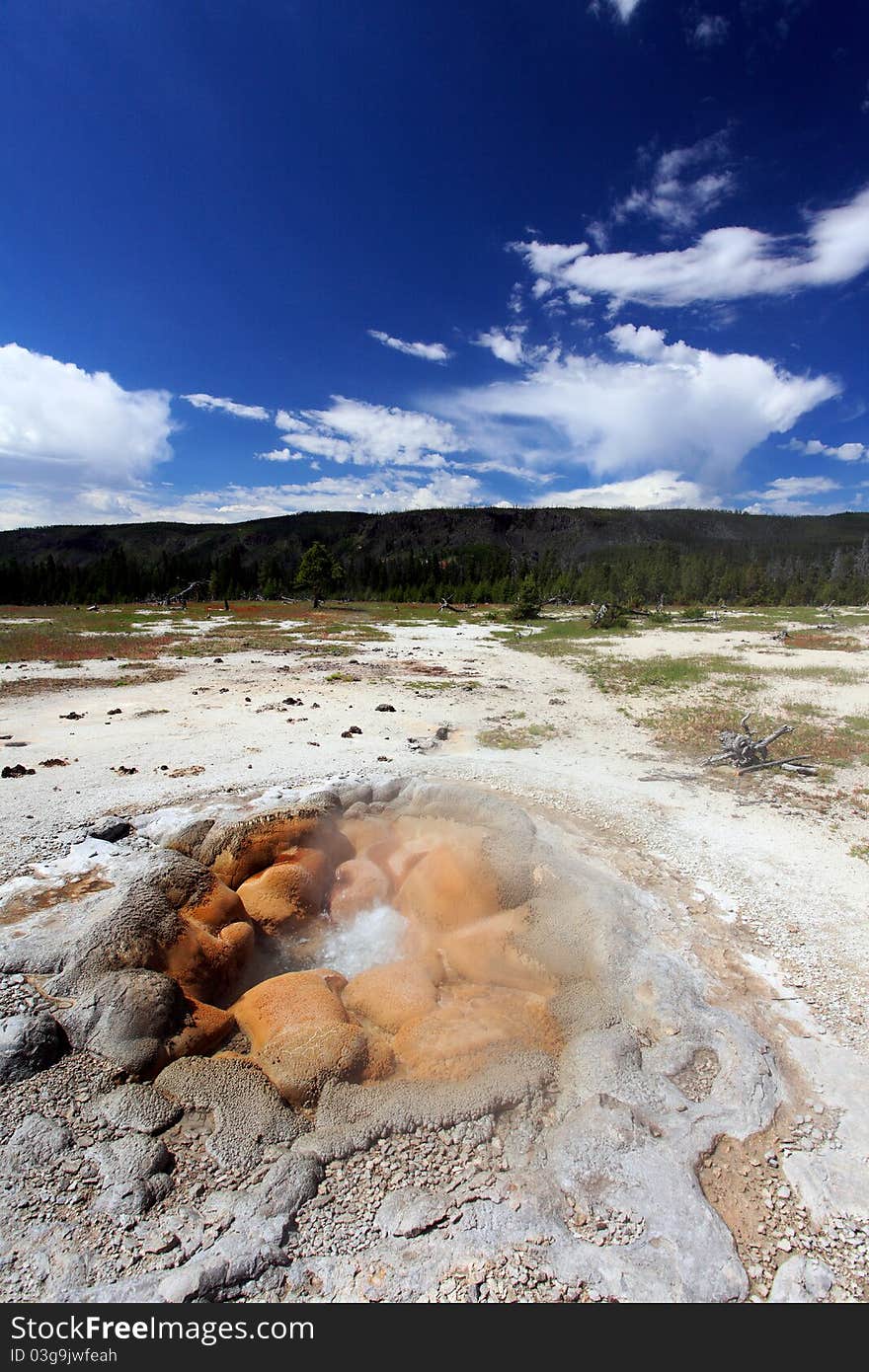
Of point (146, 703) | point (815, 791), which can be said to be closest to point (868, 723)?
point (815, 791)


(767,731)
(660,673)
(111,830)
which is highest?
(660,673)

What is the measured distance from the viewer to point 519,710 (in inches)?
726

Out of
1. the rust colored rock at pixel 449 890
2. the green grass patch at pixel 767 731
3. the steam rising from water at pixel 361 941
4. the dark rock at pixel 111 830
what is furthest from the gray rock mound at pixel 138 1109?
the green grass patch at pixel 767 731

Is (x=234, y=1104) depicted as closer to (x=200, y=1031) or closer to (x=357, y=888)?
(x=200, y=1031)

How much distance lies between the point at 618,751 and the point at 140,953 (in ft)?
38.8

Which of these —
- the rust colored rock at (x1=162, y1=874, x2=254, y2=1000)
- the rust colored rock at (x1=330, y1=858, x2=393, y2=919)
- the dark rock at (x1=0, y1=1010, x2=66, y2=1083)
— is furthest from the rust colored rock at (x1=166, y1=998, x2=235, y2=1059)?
the rust colored rock at (x1=330, y1=858, x2=393, y2=919)

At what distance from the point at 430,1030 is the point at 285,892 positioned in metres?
3.00

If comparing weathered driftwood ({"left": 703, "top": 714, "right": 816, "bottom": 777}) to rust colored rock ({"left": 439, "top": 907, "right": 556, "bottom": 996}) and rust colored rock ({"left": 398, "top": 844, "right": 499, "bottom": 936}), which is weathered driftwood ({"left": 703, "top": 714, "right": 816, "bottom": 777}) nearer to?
rust colored rock ({"left": 398, "top": 844, "right": 499, "bottom": 936})

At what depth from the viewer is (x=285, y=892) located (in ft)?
24.6

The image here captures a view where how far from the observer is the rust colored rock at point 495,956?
6203 millimetres

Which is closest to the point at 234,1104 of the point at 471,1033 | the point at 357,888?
the point at 471,1033

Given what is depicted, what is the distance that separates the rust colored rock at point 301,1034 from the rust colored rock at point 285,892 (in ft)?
4.36

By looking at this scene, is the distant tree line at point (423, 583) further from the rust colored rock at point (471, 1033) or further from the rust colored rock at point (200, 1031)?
the rust colored rock at point (471, 1033)
